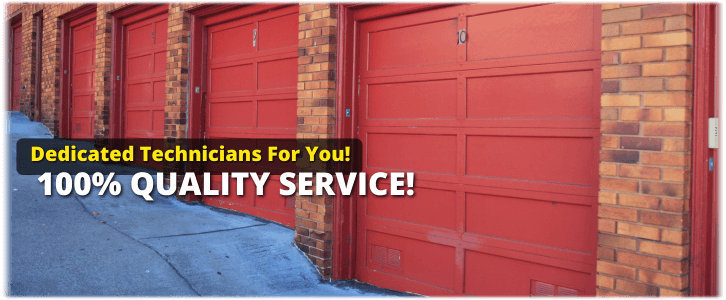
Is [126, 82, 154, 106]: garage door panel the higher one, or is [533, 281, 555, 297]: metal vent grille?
[126, 82, 154, 106]: garage door panel

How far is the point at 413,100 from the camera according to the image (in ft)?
13.9

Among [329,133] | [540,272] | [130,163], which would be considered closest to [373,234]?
[329,133]

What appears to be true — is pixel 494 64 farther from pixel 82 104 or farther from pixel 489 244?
pixel 82 104

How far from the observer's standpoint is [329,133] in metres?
4.45

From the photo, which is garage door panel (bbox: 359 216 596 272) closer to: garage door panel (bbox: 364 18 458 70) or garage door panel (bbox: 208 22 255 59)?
garage door panel (bbox: 364 18 458 70)

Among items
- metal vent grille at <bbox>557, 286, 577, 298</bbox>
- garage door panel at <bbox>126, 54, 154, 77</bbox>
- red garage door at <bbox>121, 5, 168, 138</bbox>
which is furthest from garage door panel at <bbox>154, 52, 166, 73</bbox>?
metal vent grille at <bbox>557, 286, 577, 298</bbox>

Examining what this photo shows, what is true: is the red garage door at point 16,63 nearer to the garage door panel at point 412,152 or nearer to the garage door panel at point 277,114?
the garage door panel at point 277,114

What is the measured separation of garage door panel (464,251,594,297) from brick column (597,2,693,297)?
356mm

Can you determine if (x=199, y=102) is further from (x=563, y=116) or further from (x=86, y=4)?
(x=563, y=116)

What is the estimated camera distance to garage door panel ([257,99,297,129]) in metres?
5.25

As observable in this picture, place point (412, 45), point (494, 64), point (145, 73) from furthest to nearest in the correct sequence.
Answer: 1. point (145, 73)
2. point (412, 45)
3. point (494, 64)

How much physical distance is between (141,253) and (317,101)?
188 cm

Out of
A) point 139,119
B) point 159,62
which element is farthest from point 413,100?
point 139,119

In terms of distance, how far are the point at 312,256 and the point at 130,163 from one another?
4.13 metres
